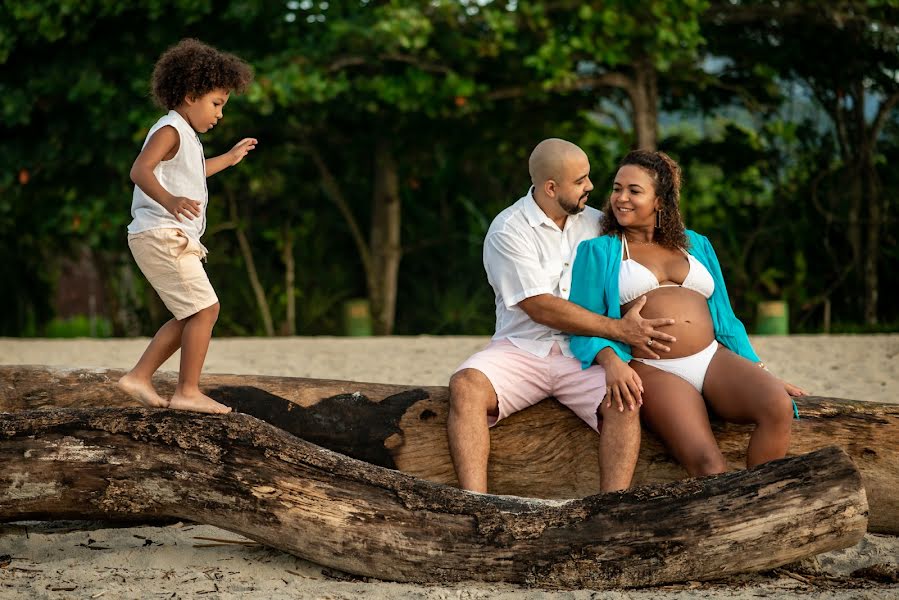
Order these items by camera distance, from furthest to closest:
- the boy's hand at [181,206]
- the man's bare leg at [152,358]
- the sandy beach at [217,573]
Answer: the man's bare leg at [152,358] < the boy's hand at [181,206] < the sandy beach at [217,573]

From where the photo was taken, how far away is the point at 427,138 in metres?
11.8

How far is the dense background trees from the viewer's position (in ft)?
32.4

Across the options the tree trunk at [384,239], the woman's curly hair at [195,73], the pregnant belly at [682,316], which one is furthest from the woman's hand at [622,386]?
the tree trunk at [384,239]

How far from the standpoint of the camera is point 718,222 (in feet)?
38.6

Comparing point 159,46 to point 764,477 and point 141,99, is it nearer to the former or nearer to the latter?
point 141,99

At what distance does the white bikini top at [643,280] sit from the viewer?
12.5 ft

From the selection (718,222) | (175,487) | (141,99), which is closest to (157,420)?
(175,487)

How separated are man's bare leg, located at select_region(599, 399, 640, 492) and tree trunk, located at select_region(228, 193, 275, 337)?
8353mm

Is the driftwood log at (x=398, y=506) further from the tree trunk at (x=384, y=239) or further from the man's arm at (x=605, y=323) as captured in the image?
the tree trunk at (x=384, y=239)

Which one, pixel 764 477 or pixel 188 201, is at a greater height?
pixel 188 201

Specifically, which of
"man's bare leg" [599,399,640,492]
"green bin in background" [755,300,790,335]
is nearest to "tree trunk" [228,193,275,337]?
"green bin in background" [755,300,790,335]

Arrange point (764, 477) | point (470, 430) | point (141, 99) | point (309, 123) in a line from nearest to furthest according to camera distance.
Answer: point (764, 477) → point (470, 430) → point (141, 99) → point (309, 123)

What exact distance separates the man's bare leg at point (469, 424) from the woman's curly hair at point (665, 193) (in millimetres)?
798

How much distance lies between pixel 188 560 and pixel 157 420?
0.50 metres
